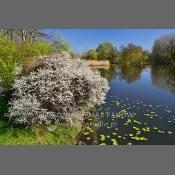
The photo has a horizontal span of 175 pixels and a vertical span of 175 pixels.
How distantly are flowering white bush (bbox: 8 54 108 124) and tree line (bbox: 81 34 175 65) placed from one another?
801 millimetres

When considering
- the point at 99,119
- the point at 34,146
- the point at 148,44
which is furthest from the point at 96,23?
the point at 34,146

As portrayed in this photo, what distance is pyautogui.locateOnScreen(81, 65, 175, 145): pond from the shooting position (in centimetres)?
909

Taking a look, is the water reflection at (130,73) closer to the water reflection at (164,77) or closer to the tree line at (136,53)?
the tree line at (136,53)

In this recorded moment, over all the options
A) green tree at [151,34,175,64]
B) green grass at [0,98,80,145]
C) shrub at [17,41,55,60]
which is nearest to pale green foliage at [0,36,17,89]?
shrub at [17,41,55,60]

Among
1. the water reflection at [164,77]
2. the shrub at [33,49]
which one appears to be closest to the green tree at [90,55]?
the shrub at [33,49]

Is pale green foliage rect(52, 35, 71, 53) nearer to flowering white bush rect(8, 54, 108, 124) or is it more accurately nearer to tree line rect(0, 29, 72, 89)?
tree line rect(0, 29, 72, 89)

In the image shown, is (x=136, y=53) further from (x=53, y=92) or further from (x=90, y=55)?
(x=53, y=92)

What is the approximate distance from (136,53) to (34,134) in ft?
11.9

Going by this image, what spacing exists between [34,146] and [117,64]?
3.67 meters

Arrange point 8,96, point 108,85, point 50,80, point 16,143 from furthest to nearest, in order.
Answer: point 108,85
point 8,96
point 50,80
point 16,143

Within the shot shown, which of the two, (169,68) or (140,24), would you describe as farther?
(169,68)

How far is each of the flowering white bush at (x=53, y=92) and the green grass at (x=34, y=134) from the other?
186 mm

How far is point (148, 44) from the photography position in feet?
33.1

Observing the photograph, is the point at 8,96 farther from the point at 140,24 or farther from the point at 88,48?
the point at 140,24
